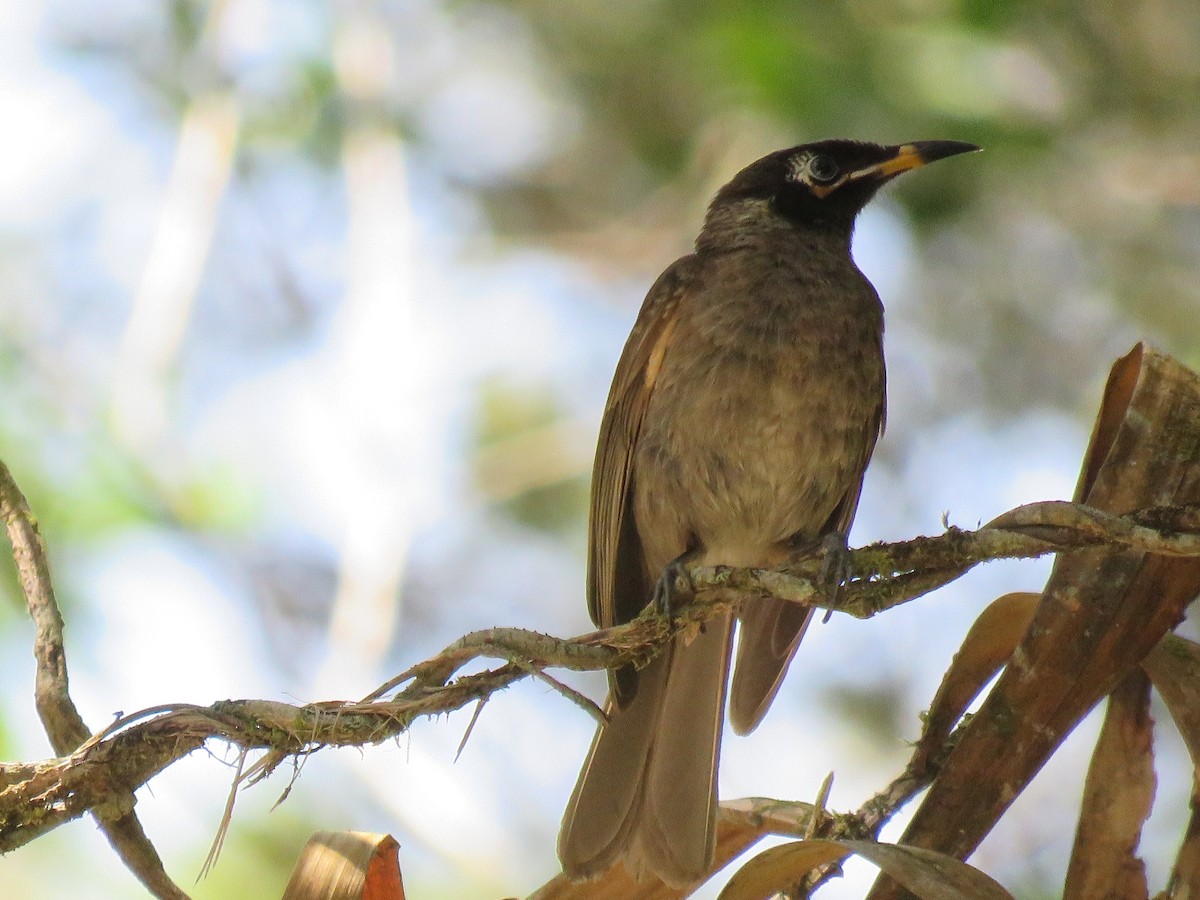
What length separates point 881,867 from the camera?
215 centimetres

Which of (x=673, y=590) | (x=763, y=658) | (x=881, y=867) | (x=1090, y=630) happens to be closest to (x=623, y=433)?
(x=763, y=658)

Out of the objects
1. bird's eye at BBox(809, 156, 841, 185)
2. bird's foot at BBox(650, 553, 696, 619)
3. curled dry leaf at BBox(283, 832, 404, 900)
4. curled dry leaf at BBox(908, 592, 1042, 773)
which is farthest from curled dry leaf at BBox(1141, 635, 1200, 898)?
bird's eye at BBox(809, 156, 841, 185)

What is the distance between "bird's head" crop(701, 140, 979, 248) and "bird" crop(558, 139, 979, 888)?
0.42 m

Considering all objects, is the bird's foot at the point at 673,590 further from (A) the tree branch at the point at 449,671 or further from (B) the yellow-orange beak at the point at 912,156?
(B) the yellow-orange beak at the point at 912,156

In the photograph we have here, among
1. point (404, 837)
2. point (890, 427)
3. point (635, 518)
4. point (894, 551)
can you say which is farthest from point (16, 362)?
point (894, 551)

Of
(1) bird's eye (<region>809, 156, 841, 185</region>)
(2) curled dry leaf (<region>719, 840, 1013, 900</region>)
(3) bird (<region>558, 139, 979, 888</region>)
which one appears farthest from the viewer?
(1) bird's eye (<region>809, 156, 841, 185</region>)

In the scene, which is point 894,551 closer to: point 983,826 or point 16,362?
point 983,826

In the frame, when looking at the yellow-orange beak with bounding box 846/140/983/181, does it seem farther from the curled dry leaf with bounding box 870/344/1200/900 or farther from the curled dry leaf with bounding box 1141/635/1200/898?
the curled dry leaf with bounding box 1141/635/1200/898

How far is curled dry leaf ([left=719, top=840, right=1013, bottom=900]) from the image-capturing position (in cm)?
207

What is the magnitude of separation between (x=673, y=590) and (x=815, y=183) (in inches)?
79.6

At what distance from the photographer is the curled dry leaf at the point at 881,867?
207cm

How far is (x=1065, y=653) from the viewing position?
2.36 meters

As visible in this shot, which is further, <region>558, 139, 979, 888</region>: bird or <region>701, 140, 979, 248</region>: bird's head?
<region>701, 140, 979, 248</region>: bird's head

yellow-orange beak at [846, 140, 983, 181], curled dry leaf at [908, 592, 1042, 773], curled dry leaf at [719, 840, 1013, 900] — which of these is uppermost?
yellow-orange beak at [846, 140, 983, 181]
